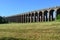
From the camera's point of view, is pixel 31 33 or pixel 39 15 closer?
pixel 31 33

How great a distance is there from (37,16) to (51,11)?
1662 cm

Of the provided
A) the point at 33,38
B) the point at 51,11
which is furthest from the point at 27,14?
the point at 33,38

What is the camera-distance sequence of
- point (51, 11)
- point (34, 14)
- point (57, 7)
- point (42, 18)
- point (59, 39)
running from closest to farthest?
point (59, 39), point (57, 7), point (51, 11), point (42, 18), point (34, 14)

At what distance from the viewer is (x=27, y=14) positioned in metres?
103

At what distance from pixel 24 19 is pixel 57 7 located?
1397 inches

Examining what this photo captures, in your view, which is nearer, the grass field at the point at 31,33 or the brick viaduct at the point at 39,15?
the grass field at the point at 31,33

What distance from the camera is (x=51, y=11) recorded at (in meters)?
81.6

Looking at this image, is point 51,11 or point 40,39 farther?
point 51,11

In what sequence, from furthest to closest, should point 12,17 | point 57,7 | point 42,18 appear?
point 12,17
point 42,18
point 57,7

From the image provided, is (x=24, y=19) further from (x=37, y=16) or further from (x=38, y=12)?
(x=38, y=12)

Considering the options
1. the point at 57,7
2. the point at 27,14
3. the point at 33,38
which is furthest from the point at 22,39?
the point at 27,14

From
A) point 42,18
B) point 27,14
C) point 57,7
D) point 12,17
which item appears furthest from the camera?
point 12,17

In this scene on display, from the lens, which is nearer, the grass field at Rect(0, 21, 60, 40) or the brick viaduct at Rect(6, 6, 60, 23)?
the grass field at Rect(0, 21, 60, 40)

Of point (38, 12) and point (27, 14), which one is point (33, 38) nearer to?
point (38, 12)
